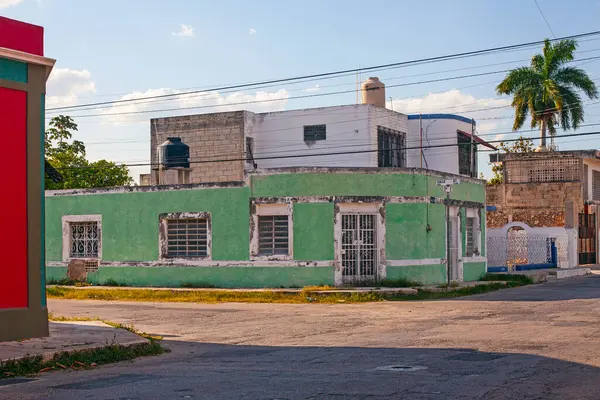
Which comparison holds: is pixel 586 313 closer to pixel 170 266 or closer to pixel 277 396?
pixel 277 396

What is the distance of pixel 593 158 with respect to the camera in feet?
152

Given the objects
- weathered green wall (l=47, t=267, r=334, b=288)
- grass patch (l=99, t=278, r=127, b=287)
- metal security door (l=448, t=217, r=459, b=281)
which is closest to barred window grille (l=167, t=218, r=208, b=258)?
weathered green wall (l=47, t=267, r=334, b=288)

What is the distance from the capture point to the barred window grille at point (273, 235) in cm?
2683

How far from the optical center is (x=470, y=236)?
31141mm

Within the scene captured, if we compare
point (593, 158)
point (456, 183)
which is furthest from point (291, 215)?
point (593, 158)

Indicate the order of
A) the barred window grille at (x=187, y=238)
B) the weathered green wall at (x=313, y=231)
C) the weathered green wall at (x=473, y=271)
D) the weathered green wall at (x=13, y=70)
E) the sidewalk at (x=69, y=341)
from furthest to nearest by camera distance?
the weathered green wall at (x=473, y=271) < the barred window grille at (x=187, y=238) < the weathered green wall at (x=313, y=231) < the weathered green wall at (x=13, y=70) < the sidewalk at (x=69, y=341)

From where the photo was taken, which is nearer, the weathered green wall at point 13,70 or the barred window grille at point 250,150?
the weathered green wall at point 13,70

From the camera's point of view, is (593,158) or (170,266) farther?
(593,158)

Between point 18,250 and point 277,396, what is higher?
point 18,250

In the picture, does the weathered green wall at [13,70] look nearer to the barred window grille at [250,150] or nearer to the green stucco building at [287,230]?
the green stucco building at [287,230]

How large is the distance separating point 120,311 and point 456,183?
1328cm

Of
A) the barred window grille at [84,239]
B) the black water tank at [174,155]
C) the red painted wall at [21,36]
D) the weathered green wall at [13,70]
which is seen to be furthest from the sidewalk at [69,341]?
the black water tank at [174,155]

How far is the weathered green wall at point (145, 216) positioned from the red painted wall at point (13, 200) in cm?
1340

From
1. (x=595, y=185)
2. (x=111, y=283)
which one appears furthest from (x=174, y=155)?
(x=595, y=185)
